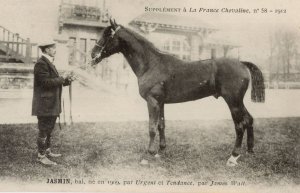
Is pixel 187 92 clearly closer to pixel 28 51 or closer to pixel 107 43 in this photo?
pixel 107 43

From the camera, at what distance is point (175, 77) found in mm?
3959

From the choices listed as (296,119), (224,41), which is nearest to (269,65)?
(224,41)

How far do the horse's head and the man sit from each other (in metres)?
0.43

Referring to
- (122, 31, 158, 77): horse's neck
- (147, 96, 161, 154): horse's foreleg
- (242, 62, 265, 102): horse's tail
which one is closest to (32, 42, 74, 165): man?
(122, 31, 158, 77): horse's neck

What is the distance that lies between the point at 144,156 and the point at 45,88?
1366mm

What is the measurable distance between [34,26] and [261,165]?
424 cm

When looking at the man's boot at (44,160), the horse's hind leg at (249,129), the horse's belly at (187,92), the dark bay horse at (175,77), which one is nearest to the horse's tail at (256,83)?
the dark bay horse at (175,77)

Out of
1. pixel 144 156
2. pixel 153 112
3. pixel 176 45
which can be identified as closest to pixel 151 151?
pixel 144 156

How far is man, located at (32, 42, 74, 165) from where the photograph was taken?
3.69 meters

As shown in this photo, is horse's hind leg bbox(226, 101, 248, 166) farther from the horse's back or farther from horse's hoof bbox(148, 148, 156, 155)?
horse's hoof bbox(148, 148, 156, 155)

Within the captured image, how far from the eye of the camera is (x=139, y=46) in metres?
3.99

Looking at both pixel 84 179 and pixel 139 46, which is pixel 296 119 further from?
pixel 84 179

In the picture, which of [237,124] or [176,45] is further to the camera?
[176,45]

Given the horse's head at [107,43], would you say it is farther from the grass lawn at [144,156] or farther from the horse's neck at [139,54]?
the grass lawn at [144,156]
